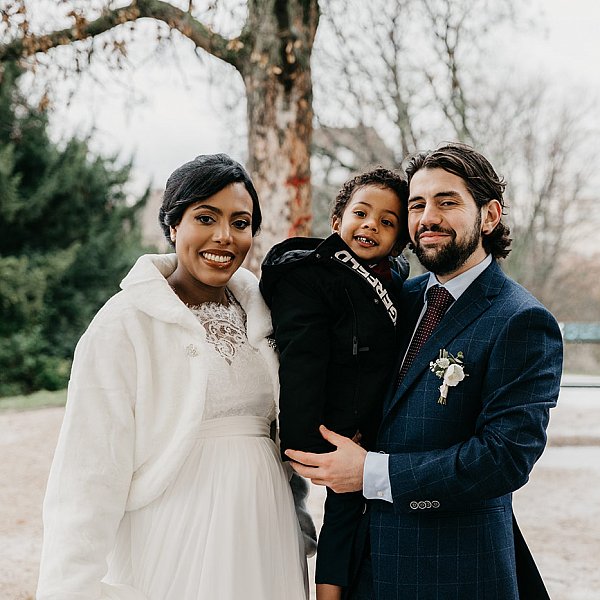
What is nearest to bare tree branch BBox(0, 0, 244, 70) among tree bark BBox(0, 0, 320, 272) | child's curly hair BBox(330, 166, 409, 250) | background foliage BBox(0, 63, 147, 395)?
tree bark BBox(0, 0, 320, 272)

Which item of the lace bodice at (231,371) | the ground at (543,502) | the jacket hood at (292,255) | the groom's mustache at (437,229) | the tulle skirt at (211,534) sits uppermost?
the groom's mustache at (437,229)

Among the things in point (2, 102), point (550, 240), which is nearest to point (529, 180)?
point (550, 240)

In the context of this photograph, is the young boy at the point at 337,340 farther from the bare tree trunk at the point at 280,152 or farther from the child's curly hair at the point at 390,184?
the bare tree trunk at the point at 280,152

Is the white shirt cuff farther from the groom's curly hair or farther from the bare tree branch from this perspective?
the bare tree branch

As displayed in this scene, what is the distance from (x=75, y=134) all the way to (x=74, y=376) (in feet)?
45.3

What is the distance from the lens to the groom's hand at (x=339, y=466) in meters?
1.98

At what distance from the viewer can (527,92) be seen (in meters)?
11.7

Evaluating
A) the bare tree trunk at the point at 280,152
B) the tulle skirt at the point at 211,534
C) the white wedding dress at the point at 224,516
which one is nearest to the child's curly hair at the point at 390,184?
the white wedding dress at the point at 224,516

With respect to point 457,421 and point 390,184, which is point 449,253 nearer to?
point 390,184

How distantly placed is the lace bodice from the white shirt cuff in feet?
1.13

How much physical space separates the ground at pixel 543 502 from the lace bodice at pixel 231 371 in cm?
327

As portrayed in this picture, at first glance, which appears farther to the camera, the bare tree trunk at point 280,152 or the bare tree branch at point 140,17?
the bare tree branch at point 140,17

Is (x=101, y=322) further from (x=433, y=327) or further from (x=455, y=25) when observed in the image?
(x=455, y=25)

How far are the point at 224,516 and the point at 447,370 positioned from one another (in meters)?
0.68
